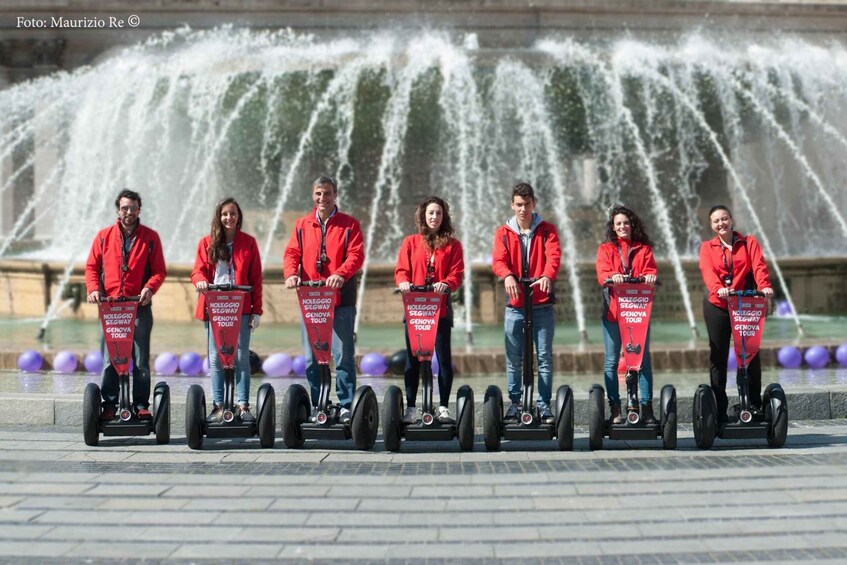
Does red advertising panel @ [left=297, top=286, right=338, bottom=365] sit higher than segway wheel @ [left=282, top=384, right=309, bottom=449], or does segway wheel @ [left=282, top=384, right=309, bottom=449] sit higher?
red advertising panel @ [left=297, top=286, right=338, bottom=365]

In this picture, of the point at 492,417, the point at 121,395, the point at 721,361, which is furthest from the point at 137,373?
the point at 721,361

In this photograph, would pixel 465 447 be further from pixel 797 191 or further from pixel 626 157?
pixel 797 191

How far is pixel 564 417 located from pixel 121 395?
2850 mm

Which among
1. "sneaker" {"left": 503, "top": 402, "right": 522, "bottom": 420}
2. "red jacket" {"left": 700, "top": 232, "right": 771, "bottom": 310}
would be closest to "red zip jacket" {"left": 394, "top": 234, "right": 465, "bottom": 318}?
"sneaker" {"left": 503, "top": 402, "right": 522, "bottom": 420}

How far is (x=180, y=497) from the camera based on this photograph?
16.8 feet

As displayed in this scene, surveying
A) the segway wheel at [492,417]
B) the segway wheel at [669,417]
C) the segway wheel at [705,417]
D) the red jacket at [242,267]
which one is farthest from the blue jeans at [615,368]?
the red jacket at [242,267]

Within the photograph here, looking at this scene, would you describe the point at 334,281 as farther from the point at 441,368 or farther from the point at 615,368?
the point at 615,368

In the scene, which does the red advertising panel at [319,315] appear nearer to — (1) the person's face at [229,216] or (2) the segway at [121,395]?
(1) the person's face at [229,216]

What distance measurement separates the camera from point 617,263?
6469mm

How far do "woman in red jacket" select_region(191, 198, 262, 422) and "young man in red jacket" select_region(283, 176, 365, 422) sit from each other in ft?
0.96

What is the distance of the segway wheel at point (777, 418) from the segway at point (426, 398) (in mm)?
1862

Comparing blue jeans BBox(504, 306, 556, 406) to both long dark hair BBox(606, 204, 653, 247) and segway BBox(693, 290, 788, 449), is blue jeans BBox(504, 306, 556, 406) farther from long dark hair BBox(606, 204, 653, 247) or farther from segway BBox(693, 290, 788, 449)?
segway BBox(693, 290, 788, 449)

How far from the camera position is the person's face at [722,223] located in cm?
643

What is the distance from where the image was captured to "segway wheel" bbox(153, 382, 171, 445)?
6.50m
